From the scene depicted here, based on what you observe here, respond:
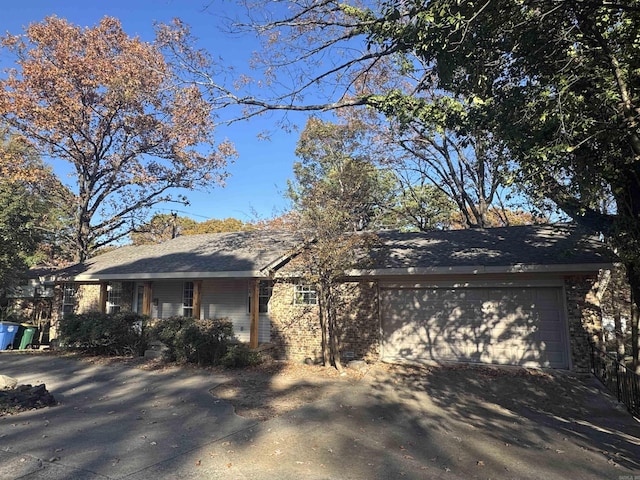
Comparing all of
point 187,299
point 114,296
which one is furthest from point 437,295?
point 114,296

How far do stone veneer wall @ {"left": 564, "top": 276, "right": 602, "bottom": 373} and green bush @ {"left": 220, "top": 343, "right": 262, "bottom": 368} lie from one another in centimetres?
803

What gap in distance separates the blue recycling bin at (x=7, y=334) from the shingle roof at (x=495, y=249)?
14.7 meters

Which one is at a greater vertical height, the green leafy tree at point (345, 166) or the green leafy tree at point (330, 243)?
the green leafy tree at point (345, 166)

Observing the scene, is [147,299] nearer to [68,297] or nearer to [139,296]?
[139,296]

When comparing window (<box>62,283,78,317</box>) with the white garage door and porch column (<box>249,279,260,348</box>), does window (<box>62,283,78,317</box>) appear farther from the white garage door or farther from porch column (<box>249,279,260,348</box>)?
the white garage door

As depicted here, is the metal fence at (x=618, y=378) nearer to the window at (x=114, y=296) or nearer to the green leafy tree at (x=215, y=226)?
the window at (x=114, y=296)

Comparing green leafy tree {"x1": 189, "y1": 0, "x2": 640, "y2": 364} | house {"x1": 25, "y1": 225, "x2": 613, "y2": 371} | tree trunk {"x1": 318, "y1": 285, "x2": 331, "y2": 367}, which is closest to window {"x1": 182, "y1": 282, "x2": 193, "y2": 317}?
house {"x1": 25, "y1": 225, "x2": 613, "y2": 371}

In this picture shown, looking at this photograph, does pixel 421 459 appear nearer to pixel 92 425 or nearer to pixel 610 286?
pixel 92 425

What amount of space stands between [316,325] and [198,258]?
5649mm

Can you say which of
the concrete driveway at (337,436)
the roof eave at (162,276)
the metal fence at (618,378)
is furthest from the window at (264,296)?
the metal fence at (618,378)

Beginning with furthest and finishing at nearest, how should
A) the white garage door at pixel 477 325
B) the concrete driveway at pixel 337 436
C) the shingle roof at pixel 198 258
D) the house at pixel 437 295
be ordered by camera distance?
the shingle roof at pixel 198 258, the white garage door at pixel 477 325, the house at pixel 437 295, the concrete driveway at pixel 337 436

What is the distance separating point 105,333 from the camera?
1335 centimetres

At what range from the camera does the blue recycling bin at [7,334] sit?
16.6 m

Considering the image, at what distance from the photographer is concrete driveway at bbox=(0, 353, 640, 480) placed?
494cm
